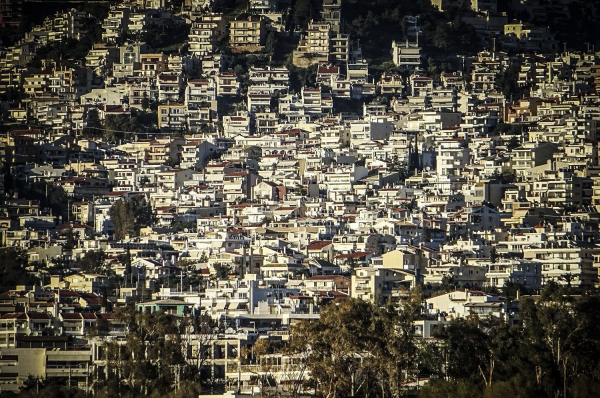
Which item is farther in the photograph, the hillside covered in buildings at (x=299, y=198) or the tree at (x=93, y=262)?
the tree at (x=93, y=262)

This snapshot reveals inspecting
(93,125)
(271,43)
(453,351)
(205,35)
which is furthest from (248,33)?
(453,351)

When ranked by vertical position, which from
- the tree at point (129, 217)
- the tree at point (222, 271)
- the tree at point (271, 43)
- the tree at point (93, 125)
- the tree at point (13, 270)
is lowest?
the tree at point (13, 270)

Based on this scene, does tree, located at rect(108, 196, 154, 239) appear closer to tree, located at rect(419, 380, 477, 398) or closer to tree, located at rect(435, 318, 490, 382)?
tree, located at rect(435, 318, 490, 382)

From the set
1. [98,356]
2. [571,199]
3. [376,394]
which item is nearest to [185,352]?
[98,356]

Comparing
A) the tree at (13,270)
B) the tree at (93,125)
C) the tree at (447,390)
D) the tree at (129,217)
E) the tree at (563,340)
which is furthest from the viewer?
the tree at (93,125)

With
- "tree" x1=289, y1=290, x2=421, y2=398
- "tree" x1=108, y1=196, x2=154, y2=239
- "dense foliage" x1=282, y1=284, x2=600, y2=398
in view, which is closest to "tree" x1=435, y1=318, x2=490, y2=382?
"dense foliage" x1=282, y1=284, x2=600, y2=398

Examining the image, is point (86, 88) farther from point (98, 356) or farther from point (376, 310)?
point (376, 310)

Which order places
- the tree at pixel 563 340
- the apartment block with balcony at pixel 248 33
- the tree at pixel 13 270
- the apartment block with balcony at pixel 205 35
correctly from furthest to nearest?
the apartment block with balcony at pixel 205 35 < the apartment block with balcony at pixel 248 33 < the tree at pixel 13 270 < the tree at pixel 563 340

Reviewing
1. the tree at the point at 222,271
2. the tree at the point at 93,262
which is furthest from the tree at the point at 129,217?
the tree at the point at 222,271

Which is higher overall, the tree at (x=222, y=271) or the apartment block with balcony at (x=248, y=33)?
the apartment block with balcony at (x=248, y=33)

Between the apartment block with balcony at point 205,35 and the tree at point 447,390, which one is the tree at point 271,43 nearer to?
the apartment block with balcony at point 205,35
